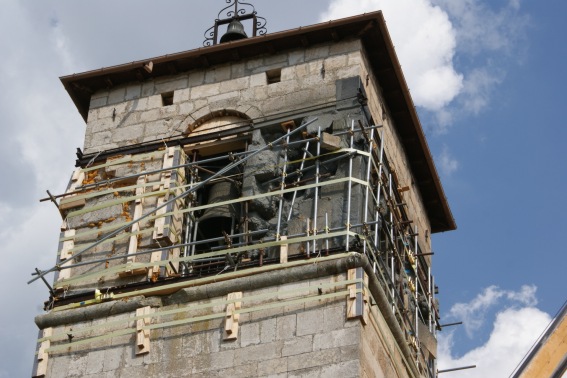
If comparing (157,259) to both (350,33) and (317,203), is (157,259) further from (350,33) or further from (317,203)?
(350,33)

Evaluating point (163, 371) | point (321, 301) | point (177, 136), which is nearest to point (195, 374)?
point (163, 371)

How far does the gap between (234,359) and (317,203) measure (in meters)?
2.94

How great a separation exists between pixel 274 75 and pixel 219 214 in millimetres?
2700

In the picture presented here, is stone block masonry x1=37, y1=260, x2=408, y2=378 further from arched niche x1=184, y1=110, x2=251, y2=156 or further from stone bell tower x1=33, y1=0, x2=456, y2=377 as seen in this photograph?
arched niche x1=184, y1=110, x2=251, y2=156

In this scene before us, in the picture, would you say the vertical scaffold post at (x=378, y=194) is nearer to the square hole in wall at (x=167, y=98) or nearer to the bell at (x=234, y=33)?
the square hole in wall at (x=167, y=98)

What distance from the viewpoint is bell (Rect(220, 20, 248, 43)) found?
29.2 metres

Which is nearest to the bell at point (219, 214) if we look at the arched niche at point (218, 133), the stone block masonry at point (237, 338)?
the arched niche at point (218, 133)

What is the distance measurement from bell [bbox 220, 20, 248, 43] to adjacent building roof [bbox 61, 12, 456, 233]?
1.43m

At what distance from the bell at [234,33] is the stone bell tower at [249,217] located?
40 millimetres

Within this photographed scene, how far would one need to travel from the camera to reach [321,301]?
23312 mm

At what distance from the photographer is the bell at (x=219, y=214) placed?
84.7 ft

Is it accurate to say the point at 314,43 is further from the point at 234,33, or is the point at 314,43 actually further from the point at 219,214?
the point at 219,214

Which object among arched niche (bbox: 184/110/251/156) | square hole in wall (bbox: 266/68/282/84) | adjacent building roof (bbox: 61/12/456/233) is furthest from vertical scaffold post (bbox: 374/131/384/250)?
arched niche (bbox: 184/110/251/156)

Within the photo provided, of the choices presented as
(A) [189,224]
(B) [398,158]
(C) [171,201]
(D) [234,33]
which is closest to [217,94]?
(D) [234,33]
